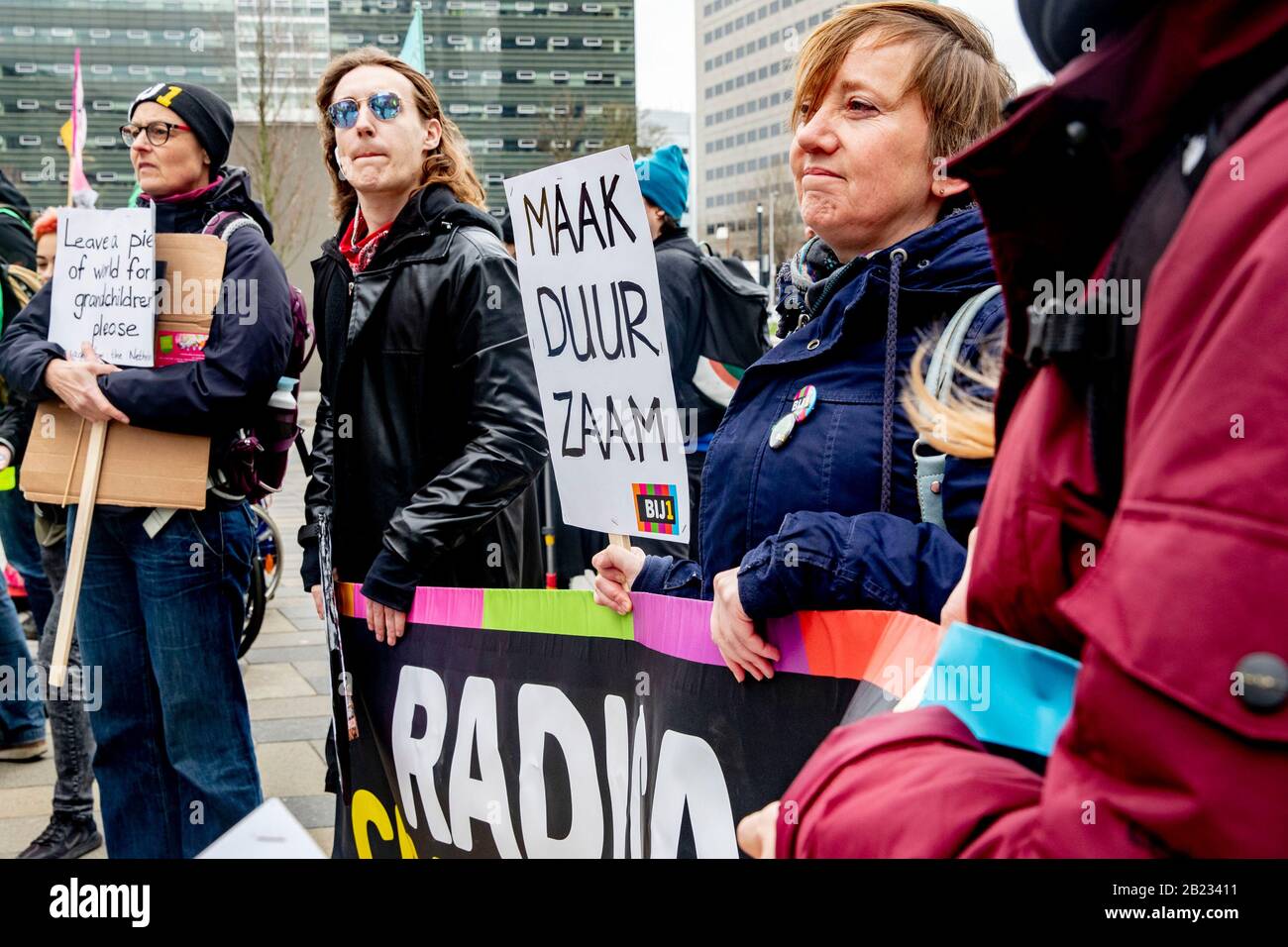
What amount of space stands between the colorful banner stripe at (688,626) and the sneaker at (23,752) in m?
2.61

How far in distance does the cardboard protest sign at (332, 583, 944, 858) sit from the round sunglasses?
4.03 ft

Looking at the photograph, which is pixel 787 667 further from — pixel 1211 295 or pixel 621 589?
pixel 1211 295

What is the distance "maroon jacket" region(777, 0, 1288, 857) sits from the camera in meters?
0.72

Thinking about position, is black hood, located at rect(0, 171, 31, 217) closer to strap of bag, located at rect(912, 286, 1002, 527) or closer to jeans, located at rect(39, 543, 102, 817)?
jeans, located at rect(39, 543, 102, 817)

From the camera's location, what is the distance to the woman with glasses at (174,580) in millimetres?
3293

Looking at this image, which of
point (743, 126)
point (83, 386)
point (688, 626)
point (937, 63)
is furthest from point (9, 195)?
point (743, 126)

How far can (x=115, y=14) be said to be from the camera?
38188mm

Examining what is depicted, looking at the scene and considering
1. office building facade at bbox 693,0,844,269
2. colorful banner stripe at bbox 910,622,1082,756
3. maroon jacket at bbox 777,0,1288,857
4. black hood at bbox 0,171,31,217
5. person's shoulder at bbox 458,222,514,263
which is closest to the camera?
maroon jacket at bbox 777,0,1288,857

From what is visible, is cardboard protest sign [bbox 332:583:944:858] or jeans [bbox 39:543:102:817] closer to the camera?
cardboard protest sign [bbox 332:583:944:858]

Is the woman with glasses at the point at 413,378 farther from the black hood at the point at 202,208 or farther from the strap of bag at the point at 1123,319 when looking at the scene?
the strap of bag at the point at 1123,319

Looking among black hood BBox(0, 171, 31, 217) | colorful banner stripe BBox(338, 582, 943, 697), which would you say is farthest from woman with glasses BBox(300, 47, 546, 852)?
black hood BBox(0, 171, 31, 217)

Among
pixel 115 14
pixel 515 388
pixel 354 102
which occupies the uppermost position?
pixel 115 14
